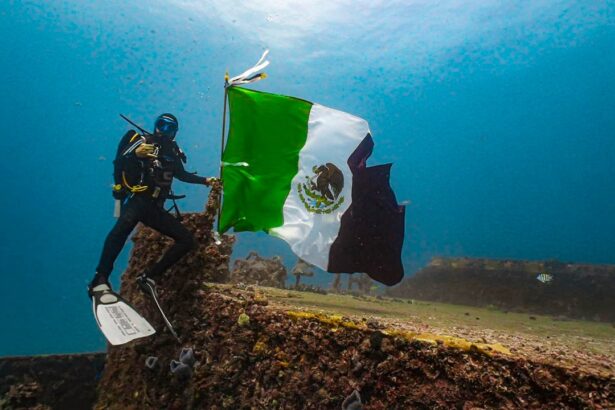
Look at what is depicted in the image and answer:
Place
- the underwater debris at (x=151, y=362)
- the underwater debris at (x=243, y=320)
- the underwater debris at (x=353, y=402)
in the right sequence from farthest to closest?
the underwater debris at (x=151, y=362) → the underwater debris at (x=243, y=320) → the underwater debris at (x=353, y=402)

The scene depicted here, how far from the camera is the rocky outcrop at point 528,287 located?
10320 mm

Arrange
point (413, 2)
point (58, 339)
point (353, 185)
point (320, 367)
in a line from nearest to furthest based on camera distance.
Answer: point (320, 367), point (353, 185), point (413, 2), point (58, 339)

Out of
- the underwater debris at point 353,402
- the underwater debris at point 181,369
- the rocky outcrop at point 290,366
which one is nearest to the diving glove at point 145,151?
the rocky outcrop at point 290,366

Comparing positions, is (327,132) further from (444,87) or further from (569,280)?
(444,87)

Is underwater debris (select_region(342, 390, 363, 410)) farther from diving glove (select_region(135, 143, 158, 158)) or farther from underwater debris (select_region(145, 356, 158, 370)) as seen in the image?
diving glove (select_region(135, 143, 158, 158))

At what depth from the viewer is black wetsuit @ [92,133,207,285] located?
445 centimetres

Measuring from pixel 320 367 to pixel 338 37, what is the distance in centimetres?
5091

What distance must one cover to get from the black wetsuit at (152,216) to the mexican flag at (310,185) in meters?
0.78

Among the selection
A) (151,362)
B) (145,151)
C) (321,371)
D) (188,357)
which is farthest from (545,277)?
(145,151)

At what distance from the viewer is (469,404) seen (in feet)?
7.63

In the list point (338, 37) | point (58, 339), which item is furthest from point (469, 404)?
point (58, 339)

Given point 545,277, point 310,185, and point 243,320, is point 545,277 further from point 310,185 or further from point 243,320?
point 243,320

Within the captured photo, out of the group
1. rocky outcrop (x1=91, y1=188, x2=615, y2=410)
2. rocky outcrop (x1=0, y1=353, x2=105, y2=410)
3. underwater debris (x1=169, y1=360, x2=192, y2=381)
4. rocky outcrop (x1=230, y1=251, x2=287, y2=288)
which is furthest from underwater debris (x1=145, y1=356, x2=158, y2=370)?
rocky outcrop (x1=230, y1=251, x2=287, y2=288)

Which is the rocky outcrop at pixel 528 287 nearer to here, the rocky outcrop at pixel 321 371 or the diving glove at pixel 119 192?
the rocky outcrop at pixel 321 371
